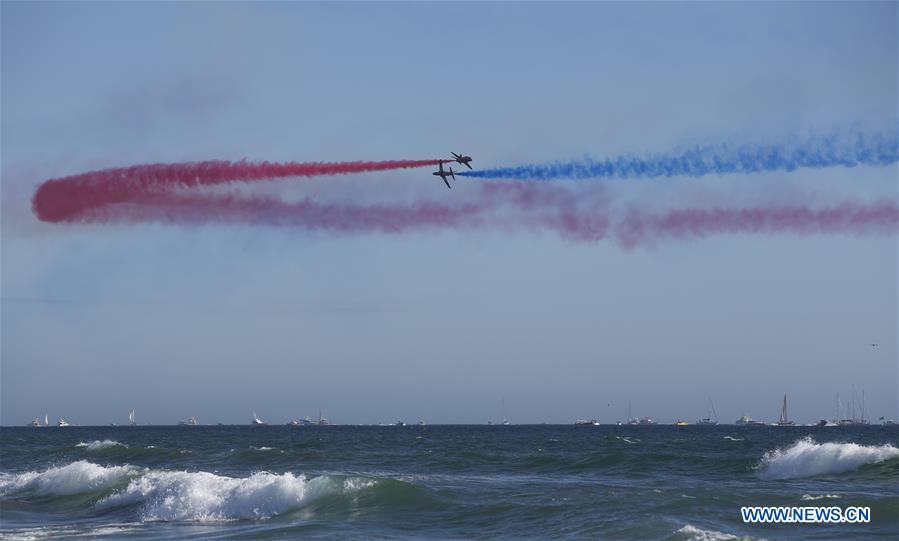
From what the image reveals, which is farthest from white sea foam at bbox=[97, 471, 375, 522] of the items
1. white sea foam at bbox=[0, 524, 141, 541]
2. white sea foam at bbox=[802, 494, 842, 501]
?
white sea foam at bbox=[802, 494, 842, 501]

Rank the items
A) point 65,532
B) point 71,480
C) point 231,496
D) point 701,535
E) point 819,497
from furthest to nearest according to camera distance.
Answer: point 71,480 < point 231,496 < point 819,497 < point 65,532 < point 701,535

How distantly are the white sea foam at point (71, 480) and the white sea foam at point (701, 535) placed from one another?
29.1m

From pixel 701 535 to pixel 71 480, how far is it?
104 feet

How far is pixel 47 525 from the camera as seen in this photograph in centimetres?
3566

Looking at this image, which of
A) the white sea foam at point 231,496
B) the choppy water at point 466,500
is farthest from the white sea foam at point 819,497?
the white sea foam at point 231,496

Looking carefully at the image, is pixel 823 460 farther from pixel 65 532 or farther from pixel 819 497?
pixel 65 532

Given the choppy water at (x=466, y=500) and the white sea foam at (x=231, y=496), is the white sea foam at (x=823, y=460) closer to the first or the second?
the choppy water at (x=466, y=500)

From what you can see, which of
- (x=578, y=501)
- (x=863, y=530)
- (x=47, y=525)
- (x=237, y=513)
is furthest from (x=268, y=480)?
(x=863, y=530)

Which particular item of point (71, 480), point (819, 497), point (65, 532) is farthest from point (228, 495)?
point (819, 497)

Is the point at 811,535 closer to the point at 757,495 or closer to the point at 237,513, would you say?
the point at 757,495

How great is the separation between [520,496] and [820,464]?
65.5ft

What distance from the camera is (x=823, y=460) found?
2048 inches

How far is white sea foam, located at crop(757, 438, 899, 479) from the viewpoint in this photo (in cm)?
5109

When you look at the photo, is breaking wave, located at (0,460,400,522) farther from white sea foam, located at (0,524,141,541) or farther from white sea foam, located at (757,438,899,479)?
white sea foam, located at (757,438,899,479)
